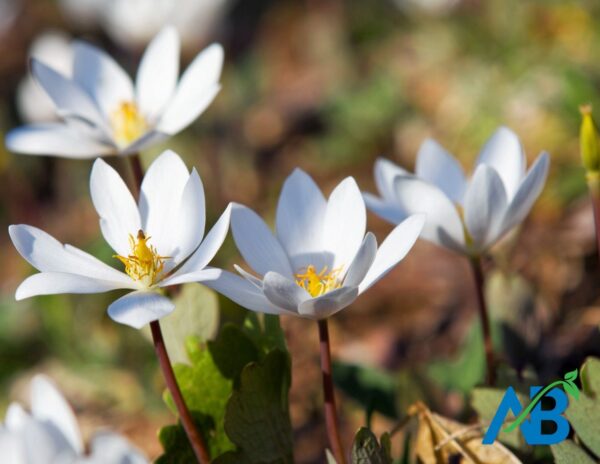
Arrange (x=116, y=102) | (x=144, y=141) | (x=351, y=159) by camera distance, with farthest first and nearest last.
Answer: (x=351, y=159) → (x=116, y=102) → (x=144, y=141)

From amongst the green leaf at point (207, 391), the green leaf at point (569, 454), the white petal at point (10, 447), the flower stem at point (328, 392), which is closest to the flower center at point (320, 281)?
the flower stem at point (328, 392)

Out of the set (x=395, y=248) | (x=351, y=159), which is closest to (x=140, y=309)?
(x=395, y=248)

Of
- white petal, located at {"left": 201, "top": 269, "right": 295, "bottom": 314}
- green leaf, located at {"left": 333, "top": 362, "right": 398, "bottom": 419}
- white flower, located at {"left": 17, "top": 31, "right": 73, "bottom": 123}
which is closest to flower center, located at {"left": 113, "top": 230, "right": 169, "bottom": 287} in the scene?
white petal, located at {"left": 201, "top": 269, "right": 295, "bottom": 314}

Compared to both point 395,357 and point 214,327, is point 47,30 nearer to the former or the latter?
point 395,357

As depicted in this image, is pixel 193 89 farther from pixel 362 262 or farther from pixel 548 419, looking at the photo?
pixel 548 419

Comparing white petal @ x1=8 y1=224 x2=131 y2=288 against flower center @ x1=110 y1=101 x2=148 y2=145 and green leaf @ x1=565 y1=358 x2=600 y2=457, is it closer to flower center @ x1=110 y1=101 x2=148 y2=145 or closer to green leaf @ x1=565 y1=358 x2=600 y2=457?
flower center @ x1=110 y1=101 x2=148 y2=145
